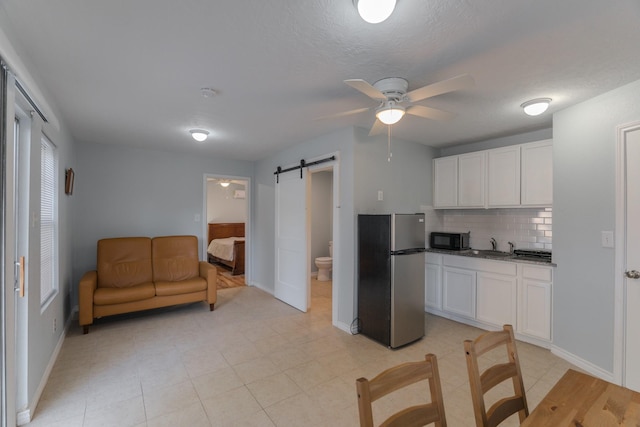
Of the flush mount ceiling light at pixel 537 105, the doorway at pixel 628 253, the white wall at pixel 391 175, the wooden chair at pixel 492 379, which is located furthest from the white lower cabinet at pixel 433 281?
the wooden chair at pixel 492 379

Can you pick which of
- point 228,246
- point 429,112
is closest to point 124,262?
point 228,246

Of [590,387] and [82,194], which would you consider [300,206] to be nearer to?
[82,194]

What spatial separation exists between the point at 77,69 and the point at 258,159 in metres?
3.34

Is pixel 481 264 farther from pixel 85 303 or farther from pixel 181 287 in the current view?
pixel 85 303

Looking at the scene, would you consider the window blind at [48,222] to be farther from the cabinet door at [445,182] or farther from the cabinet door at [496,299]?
the cabinet door at [445,182]

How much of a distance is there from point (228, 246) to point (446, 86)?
5826 millimetres

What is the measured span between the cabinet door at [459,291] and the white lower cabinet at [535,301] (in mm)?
511

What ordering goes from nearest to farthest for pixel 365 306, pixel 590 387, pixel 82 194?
pixel 590 387
pixel 365 306
pixel 82 194

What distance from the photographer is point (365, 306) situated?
10.8 ft

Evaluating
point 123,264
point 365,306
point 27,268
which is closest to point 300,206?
point 365,306

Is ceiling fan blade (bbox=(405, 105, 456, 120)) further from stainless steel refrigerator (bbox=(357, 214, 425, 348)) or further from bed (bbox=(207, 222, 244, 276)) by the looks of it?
bed (bbox=(207, 222, 244, 276))

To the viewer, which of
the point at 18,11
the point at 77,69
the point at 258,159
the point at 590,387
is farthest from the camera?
the point at 258,159

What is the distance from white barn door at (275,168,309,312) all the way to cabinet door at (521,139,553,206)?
261 cm

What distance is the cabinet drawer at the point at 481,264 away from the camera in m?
3.27
